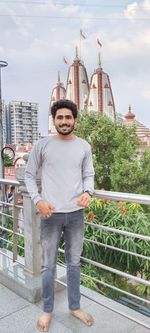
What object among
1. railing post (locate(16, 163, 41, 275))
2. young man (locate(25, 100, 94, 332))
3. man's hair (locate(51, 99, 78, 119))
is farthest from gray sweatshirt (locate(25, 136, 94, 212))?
railing post (locate(16, 163, 41, 275))

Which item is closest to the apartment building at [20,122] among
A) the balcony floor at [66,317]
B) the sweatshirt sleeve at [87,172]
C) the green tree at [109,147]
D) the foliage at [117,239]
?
the green tree at [109,147]

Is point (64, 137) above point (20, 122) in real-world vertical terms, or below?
below

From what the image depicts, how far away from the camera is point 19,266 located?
2.21m

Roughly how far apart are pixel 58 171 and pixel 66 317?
81 centimetres

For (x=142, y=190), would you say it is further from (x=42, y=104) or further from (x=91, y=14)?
(x=42, y=104)

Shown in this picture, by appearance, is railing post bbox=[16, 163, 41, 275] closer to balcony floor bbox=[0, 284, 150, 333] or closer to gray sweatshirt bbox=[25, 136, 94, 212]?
balcony floor bbox=[0, 284, 150, 333]

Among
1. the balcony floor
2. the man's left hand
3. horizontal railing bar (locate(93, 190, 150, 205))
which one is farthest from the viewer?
the balcony floor

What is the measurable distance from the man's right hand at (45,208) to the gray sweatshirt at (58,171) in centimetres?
2

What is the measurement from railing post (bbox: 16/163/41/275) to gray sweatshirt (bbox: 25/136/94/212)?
360mm

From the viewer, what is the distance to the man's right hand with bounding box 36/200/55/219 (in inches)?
58.6

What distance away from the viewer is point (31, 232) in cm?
→ 194

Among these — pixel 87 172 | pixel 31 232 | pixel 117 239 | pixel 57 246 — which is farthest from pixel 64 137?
pixel 117 239

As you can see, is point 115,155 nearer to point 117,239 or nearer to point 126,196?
point 117,239

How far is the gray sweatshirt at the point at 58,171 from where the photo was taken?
1518mm
